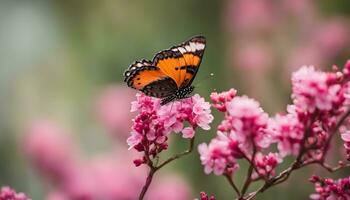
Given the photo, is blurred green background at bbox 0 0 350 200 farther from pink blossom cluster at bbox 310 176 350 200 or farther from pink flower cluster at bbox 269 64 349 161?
pink flower cluster at bbox 269 64 349 161

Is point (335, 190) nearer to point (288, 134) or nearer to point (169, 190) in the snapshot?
point (288, 134)

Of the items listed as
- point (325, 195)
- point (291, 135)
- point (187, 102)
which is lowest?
point (325, 195)

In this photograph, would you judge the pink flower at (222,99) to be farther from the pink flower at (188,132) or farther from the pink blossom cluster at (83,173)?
the pink blossom cluster at (83,173)

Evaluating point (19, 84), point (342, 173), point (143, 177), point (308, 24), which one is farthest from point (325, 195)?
point (19, 84)

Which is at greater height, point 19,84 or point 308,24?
point 308,24

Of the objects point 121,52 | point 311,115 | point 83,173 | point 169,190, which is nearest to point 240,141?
point 311,115

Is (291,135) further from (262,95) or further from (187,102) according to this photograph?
(262,95)
